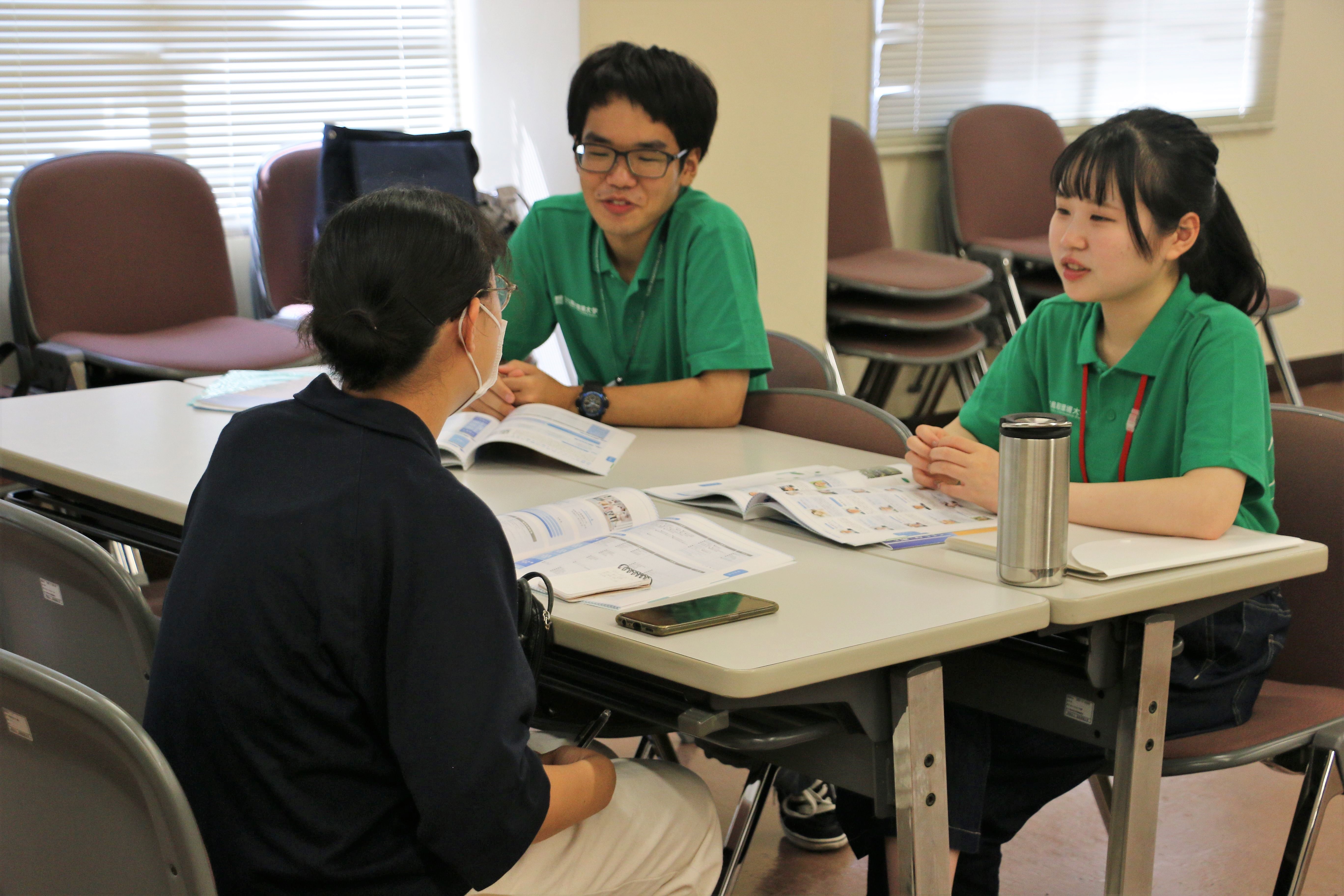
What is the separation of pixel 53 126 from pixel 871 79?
2.59 m

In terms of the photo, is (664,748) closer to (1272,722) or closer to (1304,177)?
(1272,722)

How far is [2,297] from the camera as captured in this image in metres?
3.38


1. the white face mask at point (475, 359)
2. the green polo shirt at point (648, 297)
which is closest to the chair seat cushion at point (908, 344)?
the green polo shirt at point (648, 297)

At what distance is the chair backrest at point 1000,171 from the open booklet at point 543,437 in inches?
105

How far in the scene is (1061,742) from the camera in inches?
62.8

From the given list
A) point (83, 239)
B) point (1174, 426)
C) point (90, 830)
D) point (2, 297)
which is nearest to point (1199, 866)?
→ point (1174, 426)

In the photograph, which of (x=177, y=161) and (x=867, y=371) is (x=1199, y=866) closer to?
(x=867, y=371)

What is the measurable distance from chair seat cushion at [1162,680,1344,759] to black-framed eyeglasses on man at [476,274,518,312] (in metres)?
0.87

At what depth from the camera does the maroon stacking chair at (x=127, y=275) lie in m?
3.04

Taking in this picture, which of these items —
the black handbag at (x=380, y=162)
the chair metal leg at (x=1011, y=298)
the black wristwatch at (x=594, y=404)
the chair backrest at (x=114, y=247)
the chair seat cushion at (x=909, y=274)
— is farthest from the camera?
the chair metal leg at (x=1011, y=298)

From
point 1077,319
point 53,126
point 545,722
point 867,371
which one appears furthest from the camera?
point 867,371

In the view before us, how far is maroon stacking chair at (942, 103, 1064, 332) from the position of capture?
14.2 feet

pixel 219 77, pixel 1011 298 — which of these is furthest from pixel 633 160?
pixel 1011 298

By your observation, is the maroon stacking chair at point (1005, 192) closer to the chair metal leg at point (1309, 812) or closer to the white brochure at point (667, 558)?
the chair metal leg at point (1309, 812)
